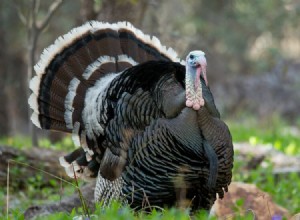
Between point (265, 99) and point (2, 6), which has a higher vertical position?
point (2, 6)

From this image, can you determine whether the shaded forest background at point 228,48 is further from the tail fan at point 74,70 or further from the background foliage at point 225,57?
the tail fan at point 74,70

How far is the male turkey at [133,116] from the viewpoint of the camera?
5.02 meters

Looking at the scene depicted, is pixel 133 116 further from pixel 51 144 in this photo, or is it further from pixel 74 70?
pixel 51 144

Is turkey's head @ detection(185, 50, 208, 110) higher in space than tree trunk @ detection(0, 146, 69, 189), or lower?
higher

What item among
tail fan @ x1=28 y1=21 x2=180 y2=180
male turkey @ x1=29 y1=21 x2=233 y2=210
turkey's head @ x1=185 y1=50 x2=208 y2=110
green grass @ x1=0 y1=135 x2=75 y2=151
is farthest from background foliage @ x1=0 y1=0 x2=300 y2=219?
turkey's head @ x1=185 y1=50 x2=208 y2=110

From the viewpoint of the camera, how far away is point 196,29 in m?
21.6

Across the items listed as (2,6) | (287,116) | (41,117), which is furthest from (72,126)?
(287,116)

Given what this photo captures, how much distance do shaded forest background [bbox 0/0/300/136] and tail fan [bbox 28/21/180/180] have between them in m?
7.30

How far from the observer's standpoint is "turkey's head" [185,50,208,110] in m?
5.11

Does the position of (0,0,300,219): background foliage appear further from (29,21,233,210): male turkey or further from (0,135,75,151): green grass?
(29,21,233,210): male turkey

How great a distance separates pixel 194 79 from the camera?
17.1ft

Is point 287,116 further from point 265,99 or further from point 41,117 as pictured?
point 41,117

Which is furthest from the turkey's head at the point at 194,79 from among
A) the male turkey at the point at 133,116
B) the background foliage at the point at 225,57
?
the background foliage at the point at 225,57

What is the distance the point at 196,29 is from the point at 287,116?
4.50 m
